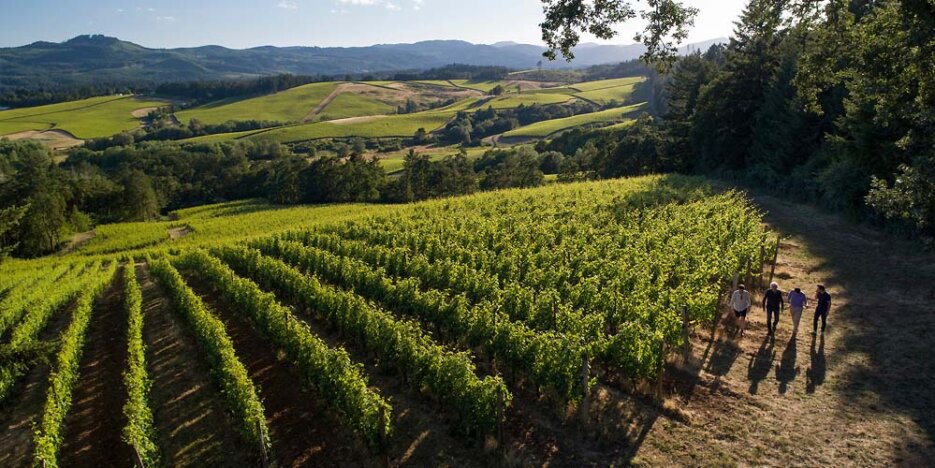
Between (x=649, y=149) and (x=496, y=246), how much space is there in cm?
4527

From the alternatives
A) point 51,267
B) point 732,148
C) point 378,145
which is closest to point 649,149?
point 732,148

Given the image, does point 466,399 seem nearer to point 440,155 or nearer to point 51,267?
point 51,267

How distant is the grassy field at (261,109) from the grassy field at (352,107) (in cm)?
722

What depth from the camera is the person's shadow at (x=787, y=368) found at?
42.5 ft

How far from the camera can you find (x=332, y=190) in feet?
257

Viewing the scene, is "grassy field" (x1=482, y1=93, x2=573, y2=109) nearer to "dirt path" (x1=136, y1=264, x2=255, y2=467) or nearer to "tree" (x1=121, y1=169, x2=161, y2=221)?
"tree" (x1=121, y1=169, x2=161, y2=221)

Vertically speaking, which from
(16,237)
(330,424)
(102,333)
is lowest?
(16,237)

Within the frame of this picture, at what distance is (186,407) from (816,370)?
17757 millimetres

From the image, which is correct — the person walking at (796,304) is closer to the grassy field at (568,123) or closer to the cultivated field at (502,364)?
the cultivated field at (502,364)

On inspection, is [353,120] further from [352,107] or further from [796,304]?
[796,304]

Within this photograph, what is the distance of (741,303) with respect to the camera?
15.4 m

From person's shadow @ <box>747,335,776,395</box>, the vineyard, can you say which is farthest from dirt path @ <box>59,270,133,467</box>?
person's shadow @ <box>747,335,776,395</box>

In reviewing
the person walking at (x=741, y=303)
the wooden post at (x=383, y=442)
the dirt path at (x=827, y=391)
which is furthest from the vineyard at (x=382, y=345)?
the dirt path at (x=827, y=391)

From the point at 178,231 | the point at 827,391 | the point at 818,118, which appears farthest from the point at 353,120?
the point at 827,391
